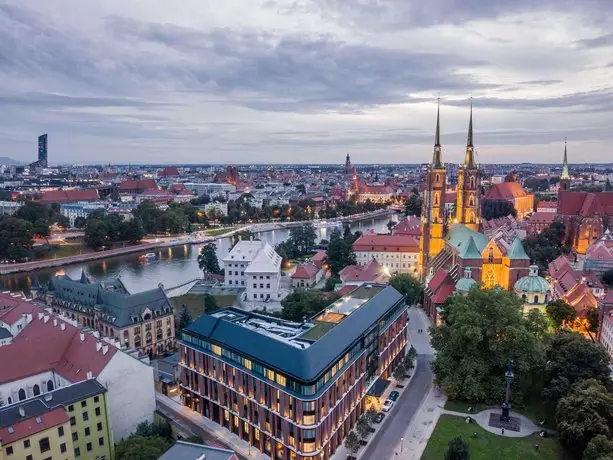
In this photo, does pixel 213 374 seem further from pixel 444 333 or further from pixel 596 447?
pixel 596 447

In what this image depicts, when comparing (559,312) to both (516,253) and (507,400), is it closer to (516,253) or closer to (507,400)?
(516,253)

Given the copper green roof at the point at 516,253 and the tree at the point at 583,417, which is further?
the copper green roof at the point at 516,253

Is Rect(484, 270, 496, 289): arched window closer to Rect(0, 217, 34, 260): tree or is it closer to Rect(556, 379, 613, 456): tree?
Rect(556, 379, 613, 456): tree

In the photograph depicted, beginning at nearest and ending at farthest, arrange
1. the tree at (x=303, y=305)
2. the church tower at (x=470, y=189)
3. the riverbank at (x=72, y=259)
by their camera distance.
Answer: the tree at (x=303, y=305), the church tower at (x=470, y=189), the riverbank at (x=72, y=259)

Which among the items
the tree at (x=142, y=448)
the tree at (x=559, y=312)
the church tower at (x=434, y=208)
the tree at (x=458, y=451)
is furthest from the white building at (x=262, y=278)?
the tree at (x=458, y=451)

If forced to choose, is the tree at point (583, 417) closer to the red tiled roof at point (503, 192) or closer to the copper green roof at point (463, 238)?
the copper green roof at point (463, 238)

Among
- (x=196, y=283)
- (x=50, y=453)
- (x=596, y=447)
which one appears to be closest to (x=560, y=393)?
(x=596, y=447)

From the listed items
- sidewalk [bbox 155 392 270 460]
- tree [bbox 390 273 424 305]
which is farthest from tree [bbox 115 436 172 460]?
tree [bbox 390 273 424 305]
